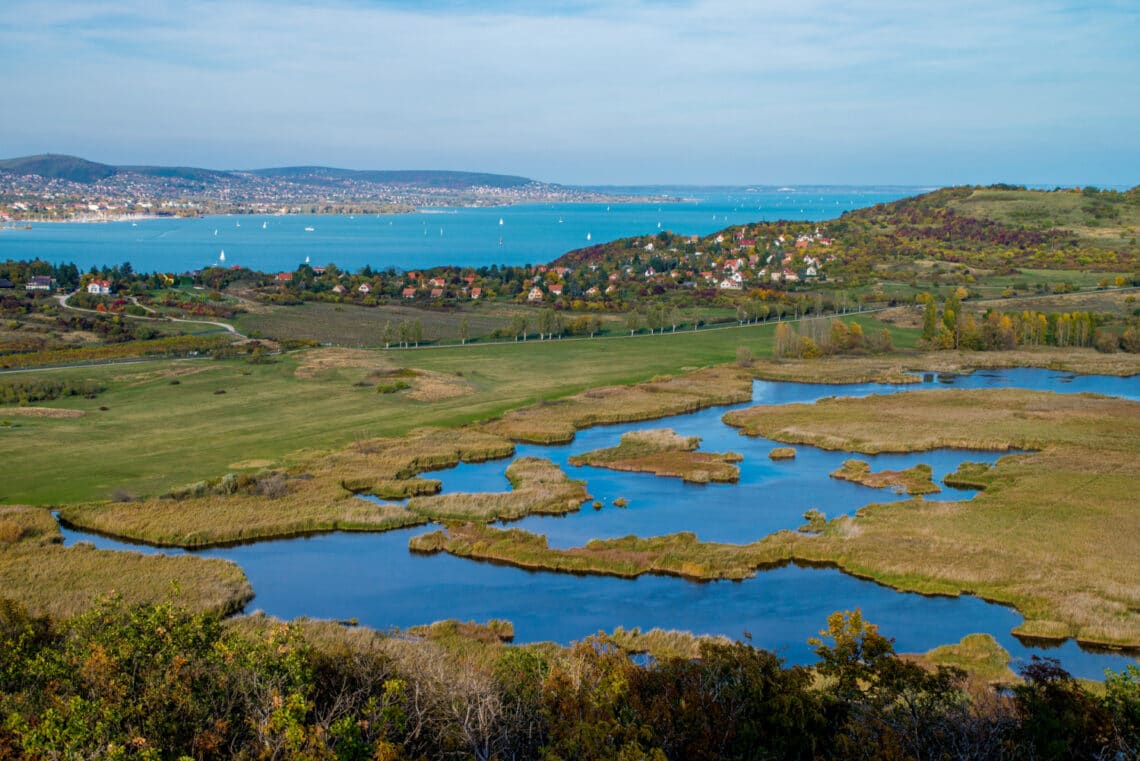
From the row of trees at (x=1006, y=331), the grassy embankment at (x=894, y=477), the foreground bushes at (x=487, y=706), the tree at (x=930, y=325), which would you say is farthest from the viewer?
the tree at (x=930, y=325)

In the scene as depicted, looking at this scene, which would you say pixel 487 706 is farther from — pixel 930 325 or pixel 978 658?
pixel 930 325

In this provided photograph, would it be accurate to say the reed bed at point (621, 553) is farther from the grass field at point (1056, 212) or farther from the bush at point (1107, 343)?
the grass field at point (1056, 212)

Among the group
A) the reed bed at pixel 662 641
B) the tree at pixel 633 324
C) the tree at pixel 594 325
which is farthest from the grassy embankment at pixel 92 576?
the tree at pixel 633 324

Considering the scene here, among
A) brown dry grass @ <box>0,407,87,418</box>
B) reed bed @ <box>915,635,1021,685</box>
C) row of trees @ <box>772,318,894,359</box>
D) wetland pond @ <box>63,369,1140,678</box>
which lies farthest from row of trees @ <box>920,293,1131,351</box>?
brown dry grass @ <box>0,407,87,418</box>

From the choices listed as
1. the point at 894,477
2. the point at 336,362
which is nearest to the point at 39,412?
the point at 336,362

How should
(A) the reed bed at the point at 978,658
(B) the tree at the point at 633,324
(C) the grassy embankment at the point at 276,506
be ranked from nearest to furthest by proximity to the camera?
1. (A) the reed bed at the point at 978,658
2. (C) the grassy embankment at the point at 276,506
3. (B) the tree at the point at 633,324

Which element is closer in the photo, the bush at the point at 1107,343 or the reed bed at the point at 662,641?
the reed bed at the point at 662,641
